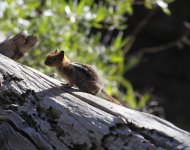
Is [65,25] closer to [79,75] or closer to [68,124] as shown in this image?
[79,75]

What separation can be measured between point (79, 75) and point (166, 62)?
27.4 feet

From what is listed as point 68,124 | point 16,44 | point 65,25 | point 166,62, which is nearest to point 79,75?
point 16,44

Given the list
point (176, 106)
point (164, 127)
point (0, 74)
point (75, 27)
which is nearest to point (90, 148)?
point (164, 127)

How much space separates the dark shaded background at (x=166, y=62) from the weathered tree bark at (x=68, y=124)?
8.05m

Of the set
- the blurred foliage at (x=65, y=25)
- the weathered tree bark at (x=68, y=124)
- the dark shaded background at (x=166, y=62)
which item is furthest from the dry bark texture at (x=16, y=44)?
the dark shaded background at (x=166, y=62)

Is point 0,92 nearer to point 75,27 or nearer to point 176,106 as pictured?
point 75,27

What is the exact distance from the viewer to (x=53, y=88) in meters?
4.11

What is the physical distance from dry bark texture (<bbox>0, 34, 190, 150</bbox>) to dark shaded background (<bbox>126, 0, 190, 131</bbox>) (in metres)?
8.06

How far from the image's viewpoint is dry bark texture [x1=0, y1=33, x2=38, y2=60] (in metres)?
4.53

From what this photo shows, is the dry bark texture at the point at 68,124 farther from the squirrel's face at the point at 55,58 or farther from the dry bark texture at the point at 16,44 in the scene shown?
the squirrel's face at the point at 55,58

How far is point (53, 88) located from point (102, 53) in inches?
112

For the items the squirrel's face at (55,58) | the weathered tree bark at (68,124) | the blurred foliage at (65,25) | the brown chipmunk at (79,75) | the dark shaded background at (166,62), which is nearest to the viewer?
the weathered tree bark at (68,124)

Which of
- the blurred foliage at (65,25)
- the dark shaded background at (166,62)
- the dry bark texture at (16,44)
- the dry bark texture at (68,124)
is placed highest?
the dark shaded background at (166,62)

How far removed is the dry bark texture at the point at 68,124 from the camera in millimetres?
Answer: 3725
